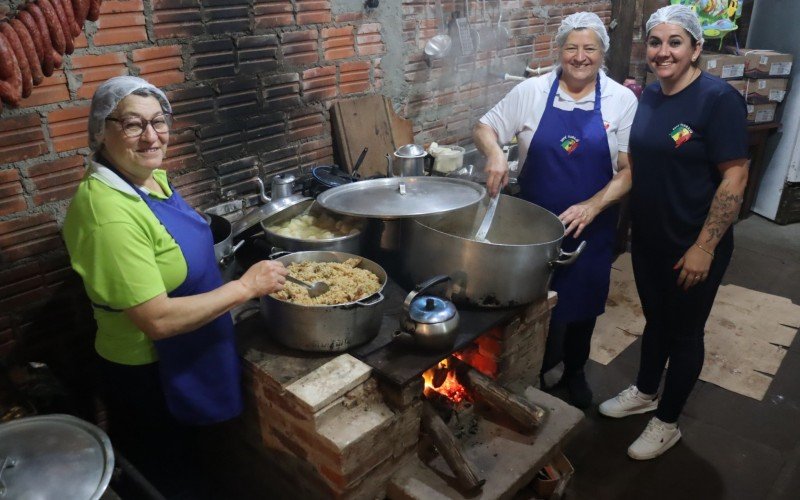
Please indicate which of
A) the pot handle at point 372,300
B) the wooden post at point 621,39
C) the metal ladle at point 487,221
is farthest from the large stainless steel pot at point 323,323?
the wooden post at point 621,39

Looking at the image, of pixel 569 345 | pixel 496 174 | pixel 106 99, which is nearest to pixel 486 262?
pixel 496 174

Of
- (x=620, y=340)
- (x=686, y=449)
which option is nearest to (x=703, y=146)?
(x=686, y=449)

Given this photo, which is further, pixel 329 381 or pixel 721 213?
pixel 721 213

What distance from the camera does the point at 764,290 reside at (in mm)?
5156

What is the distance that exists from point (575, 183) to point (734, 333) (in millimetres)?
2321

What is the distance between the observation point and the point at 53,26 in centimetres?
204

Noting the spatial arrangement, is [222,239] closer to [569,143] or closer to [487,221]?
[487,221]

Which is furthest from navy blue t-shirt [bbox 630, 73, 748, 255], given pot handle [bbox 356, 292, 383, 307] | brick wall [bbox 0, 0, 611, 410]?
brick wall [bbox 0, 0, 611, 410]

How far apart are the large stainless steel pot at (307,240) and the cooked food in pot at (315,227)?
22 mm

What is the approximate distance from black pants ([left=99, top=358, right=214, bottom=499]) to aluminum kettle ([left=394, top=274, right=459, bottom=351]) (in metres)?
1.07

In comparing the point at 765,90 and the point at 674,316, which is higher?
the point at 765,90

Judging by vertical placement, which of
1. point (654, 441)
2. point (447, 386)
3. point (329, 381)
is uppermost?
point (329, 381)

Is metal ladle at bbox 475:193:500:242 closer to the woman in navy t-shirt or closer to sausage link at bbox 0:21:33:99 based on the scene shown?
the woman in navy t-shirt

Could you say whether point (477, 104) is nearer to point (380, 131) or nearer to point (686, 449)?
point (380, 131)
